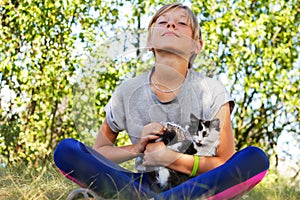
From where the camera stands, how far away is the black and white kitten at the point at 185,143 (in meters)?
2.04

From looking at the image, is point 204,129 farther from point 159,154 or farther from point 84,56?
point 84,56

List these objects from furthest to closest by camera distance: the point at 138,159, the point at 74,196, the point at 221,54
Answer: the point at 221,54 → the point at 138,159 → the point at 74,196

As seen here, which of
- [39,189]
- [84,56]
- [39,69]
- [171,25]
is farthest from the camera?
[39,69]

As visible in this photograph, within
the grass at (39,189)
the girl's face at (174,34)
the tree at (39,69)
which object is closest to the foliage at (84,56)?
the tree at (39,69)

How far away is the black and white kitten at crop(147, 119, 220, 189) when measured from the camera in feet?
6.71

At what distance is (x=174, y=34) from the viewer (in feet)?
6.88

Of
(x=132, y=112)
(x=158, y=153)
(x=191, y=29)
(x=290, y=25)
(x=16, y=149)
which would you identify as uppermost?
(x=290, y=25)

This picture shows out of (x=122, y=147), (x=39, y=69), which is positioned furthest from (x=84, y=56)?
(x=122, y=147)

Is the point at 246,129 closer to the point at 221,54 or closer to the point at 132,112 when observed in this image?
the point at 221,54

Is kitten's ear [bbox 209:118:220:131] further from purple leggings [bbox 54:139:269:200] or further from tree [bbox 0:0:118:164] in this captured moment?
tree [bbox 0:0:118:164]

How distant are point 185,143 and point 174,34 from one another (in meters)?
0.40

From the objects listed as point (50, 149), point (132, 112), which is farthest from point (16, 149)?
point (132, 112)

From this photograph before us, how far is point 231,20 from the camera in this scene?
4301mm

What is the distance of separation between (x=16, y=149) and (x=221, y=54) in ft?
5.97
